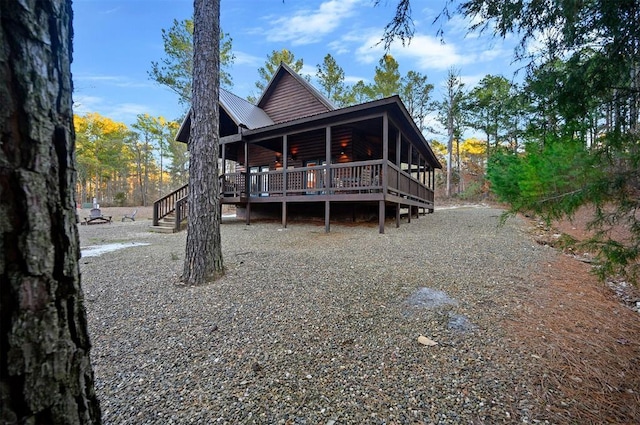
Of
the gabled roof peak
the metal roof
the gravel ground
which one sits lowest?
the gravel ground

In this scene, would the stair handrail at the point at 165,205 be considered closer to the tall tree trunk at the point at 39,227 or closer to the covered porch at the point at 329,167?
the covered porch at the point at 329,167

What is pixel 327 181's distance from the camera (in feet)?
27.8

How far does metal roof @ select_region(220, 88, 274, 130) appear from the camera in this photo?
11471mm

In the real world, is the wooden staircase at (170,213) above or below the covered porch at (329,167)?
below

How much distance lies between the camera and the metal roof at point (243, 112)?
37.6 ft

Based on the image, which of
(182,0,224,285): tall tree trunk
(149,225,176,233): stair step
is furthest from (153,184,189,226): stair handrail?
(182,0,224,285): tall tree trunk

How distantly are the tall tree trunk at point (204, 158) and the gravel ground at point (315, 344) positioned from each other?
358 mm

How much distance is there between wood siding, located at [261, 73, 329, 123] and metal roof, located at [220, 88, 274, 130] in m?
0.55

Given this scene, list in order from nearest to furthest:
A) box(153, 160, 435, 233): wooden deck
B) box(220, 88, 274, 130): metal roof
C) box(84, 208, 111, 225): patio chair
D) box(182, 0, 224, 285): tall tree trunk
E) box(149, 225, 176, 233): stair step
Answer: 1. box(182, 0, 224, 285): tall tree trunk
2. box(153, 160, 435, 233): wooden deck
3. box(149, 225, 176, 233): stair step
4. box(220, 88, 274, 130): metal roof
5. box(84, 208, 111, 225): patio chair

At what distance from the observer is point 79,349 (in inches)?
34.2

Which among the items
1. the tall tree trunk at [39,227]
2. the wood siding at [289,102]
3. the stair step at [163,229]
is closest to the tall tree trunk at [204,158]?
the tall tree trunk at [39,227]

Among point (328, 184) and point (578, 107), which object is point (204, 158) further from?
point (328, 184)

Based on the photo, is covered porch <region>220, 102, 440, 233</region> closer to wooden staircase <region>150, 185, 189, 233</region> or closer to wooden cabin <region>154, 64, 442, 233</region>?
wooden cabin <region>154, 64, 442, 233</region>

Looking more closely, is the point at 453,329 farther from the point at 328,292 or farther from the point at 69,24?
the point at 69,24
